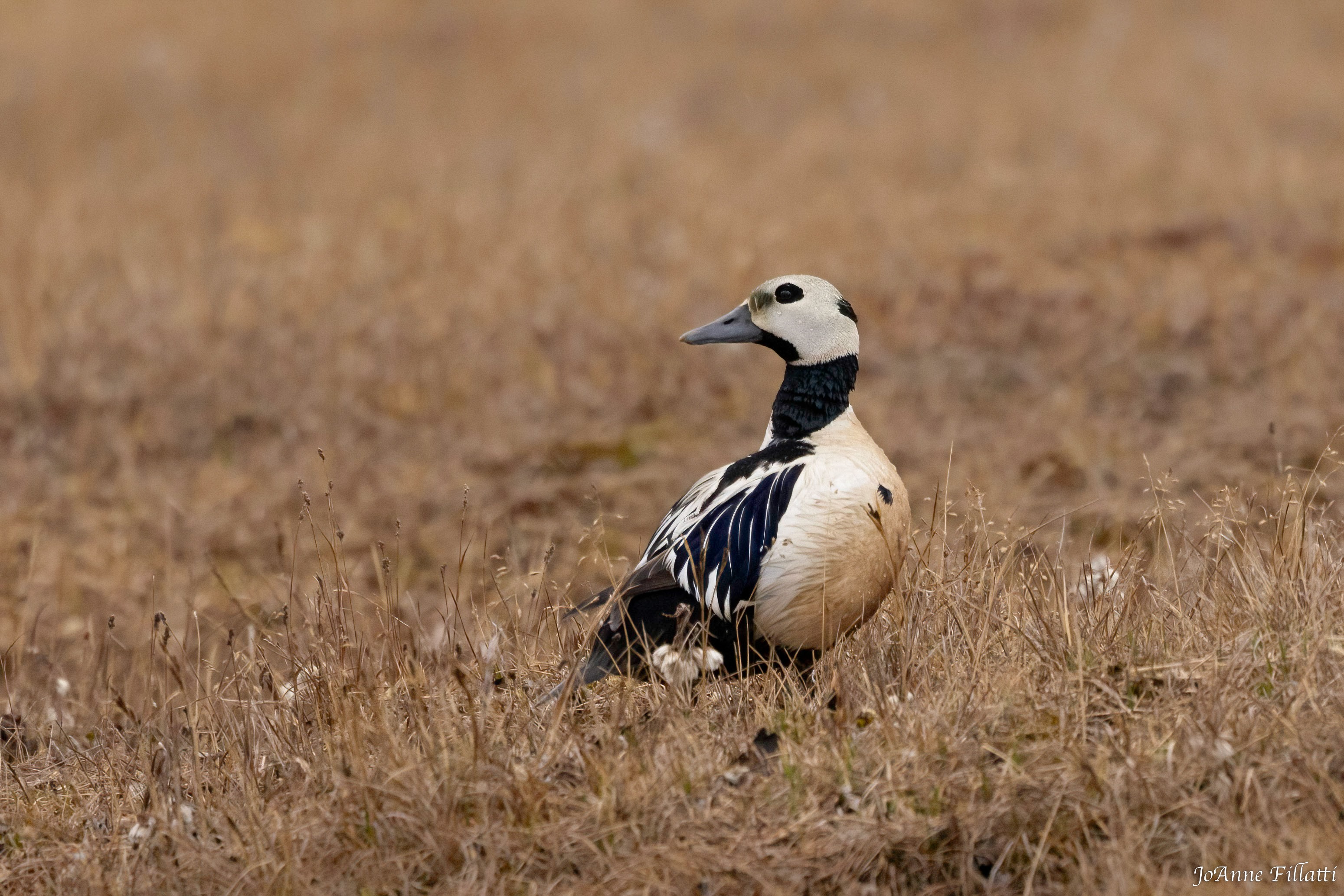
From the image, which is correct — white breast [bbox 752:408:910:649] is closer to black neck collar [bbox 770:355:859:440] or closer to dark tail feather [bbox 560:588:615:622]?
black neck collar [bbox 770:355:859:440]

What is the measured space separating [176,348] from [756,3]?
14.2 m

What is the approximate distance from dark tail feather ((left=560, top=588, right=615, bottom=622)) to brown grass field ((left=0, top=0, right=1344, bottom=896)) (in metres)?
0.11

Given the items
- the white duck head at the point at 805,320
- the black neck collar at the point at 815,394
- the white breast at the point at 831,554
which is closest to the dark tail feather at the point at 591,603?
the white breast at the point at 831,554

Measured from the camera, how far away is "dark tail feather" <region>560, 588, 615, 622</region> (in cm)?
427

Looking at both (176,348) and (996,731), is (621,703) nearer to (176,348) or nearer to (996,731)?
(996,731)

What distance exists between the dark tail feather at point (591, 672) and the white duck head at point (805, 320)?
95 cm

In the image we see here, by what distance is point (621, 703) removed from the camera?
359 centimetres

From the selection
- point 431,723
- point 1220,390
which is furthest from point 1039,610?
point 1220,390

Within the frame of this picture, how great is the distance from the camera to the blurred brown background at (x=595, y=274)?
26.5 ft
